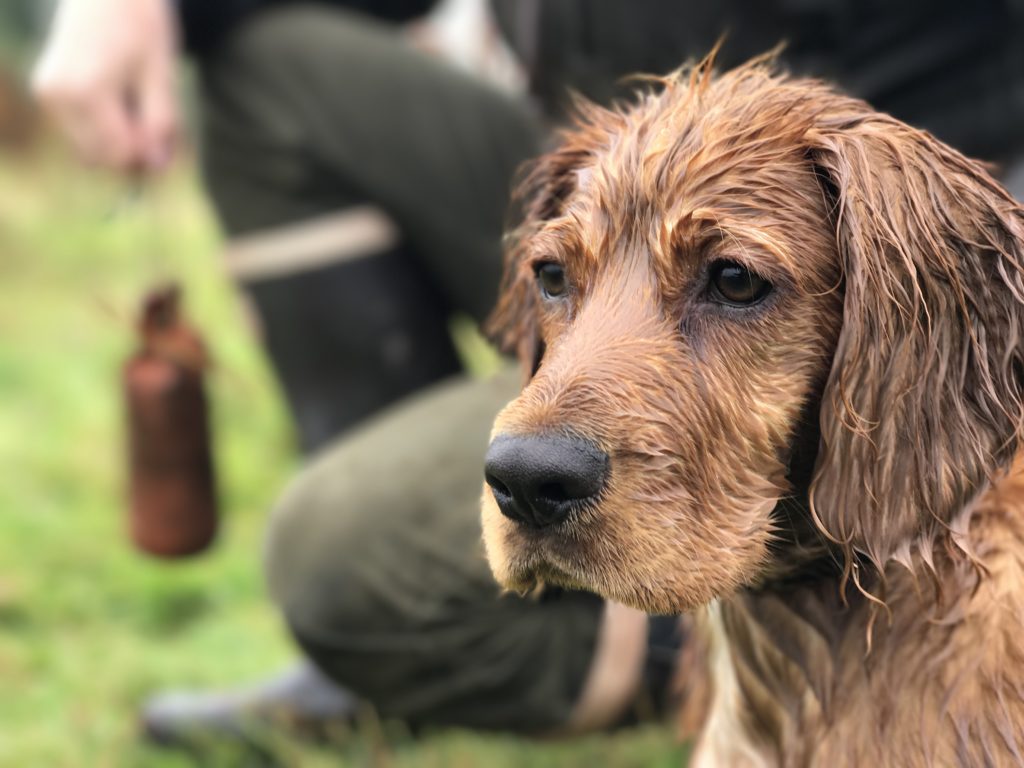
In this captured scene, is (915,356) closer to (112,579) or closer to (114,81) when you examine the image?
(114,81)

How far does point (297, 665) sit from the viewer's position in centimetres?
376

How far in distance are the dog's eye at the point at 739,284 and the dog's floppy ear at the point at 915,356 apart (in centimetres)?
13

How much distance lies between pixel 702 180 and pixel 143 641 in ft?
9.89

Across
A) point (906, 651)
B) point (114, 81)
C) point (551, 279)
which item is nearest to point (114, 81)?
point (114, 81)

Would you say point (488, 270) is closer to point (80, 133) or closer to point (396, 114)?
point (396, 114)

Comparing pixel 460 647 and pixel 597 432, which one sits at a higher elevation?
pixel 597 432

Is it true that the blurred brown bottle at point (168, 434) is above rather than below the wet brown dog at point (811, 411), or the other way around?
below

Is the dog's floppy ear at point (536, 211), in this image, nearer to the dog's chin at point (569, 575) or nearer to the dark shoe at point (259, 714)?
the dog's chin at point (569, 575)

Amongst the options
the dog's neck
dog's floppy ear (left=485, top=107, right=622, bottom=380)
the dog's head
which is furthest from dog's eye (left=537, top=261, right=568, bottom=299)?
the dog's neck

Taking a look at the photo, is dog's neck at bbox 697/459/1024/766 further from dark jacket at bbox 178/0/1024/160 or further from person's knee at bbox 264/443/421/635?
dark jacket at bbox 178/0/1024/160

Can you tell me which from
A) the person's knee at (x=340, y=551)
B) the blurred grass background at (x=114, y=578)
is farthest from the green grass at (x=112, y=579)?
the person's knee at (x=340, y=551)

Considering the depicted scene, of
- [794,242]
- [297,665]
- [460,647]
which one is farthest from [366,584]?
[794,242]

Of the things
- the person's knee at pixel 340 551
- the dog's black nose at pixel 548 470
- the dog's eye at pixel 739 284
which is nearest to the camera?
the dog's black nose at pixel 548 470

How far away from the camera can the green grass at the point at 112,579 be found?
356 centimetres
